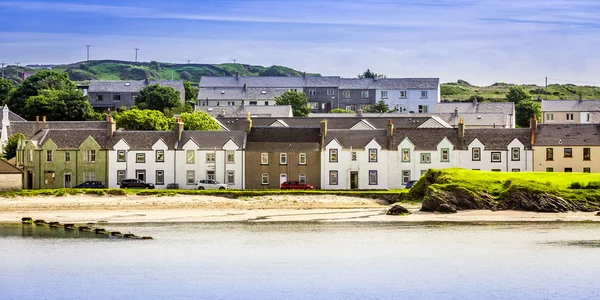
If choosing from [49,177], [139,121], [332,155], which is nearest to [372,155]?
[332,155]

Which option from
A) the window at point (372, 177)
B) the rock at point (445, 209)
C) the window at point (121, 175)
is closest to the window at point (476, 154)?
the window at point (372, 177)

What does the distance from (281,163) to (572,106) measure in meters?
98.7

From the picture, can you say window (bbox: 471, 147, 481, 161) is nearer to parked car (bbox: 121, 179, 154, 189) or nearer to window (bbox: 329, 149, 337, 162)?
window (bbox: 329, 149, 337, 162)

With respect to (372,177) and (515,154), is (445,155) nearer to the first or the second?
(515,154)

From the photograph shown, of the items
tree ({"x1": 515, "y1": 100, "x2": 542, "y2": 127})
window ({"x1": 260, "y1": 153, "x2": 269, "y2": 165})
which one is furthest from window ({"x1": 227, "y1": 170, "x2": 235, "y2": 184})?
tree ({"x1": 515, "y1": 100, "x2": 542, "y2": 127})

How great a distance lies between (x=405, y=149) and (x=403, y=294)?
2088 inches

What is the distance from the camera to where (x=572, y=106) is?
194875mm

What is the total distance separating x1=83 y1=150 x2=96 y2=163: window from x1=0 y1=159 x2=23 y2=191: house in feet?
27.0

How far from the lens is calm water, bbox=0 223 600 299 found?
193ft

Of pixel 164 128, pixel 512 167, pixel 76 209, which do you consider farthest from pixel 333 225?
pixel 164 128

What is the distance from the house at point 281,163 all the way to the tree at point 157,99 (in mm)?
84516

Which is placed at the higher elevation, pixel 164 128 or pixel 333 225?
pixel 164 128

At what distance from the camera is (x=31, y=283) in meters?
61.7

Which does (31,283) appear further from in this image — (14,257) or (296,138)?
(296,138)
